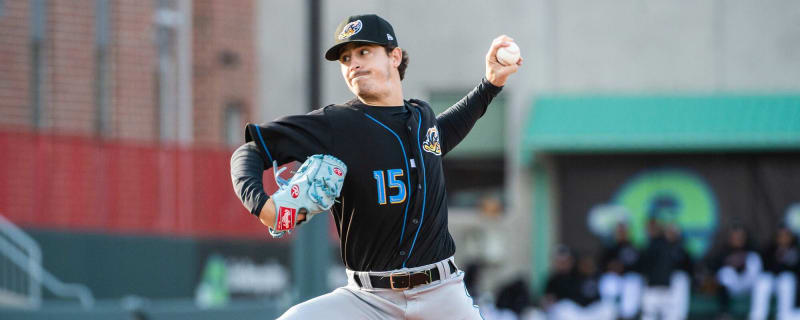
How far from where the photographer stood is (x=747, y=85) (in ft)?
71.7

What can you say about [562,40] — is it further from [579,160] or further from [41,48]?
[41,48]

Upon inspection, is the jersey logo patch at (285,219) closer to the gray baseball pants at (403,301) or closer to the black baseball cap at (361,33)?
the gray baseball pants at (403,301)

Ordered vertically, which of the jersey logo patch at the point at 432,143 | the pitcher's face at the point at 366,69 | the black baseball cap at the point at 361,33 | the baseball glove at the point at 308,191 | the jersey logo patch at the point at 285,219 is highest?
the black baseball cap at the point at 361,33

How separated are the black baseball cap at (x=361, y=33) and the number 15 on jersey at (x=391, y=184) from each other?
1.92 ft

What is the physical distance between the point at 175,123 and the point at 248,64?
10.5 feet

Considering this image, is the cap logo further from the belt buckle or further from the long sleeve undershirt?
the belt buckle

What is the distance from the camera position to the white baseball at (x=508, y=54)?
5453 millimetres

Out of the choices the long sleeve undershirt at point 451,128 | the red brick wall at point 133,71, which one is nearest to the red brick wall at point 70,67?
the red brick wall at point 133,71

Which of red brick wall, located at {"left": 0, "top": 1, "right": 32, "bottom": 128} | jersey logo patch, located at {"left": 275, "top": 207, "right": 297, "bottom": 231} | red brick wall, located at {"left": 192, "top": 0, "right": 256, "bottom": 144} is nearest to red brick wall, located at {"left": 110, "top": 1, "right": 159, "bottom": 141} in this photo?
red brick wall, located at {"left": 0, "top": 1, "right": 32, "bottom": 128}

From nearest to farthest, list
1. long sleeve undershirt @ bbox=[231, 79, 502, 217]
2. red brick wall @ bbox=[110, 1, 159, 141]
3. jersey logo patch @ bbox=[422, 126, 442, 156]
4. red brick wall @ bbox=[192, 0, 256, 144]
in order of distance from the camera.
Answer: long sleeve undershirt @ bbox=[231, 79, 502, 217]
jersey logo patch @ bbox=[422, 126, 442, 156]
red brick wall @ bbox=[110, 1, 159, 141]
red brick wall @ bbox=[192, 0, 256, 144]

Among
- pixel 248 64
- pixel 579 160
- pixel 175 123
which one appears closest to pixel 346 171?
pixel 175 123

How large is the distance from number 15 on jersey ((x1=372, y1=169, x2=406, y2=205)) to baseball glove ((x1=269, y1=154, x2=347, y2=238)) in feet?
0.78

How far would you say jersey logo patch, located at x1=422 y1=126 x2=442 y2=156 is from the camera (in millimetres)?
5195

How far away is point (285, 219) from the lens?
4406mm
